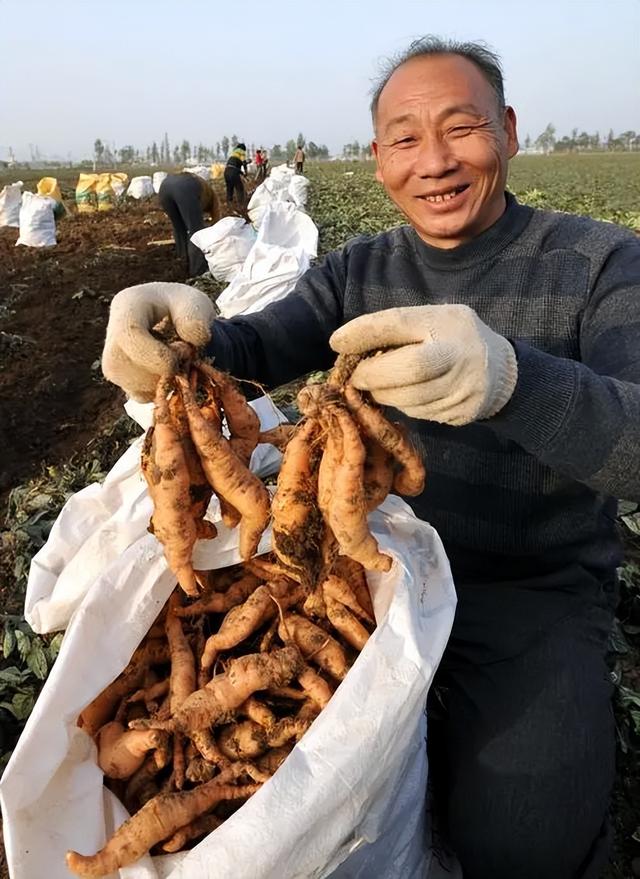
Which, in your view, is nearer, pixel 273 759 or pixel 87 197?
pixel 273 759

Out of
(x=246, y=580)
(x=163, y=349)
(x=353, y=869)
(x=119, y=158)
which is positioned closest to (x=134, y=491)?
(x=246, y=580)

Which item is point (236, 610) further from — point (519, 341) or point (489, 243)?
point (489, 243)

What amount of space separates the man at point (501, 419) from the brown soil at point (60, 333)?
9.67ft

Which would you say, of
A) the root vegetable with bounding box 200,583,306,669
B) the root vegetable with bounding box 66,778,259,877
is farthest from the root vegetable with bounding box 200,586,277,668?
the root vegetable with bounding box 66,778,259,877

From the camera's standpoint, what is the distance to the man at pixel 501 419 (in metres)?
1.43

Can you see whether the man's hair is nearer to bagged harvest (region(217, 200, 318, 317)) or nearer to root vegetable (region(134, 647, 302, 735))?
root vegetable (region(134, 647, 302, 735))

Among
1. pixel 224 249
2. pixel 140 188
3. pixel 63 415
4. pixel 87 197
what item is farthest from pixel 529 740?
pixel 140 188

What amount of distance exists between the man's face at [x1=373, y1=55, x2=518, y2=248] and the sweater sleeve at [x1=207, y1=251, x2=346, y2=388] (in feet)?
1.43

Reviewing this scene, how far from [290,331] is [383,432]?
3.16ft

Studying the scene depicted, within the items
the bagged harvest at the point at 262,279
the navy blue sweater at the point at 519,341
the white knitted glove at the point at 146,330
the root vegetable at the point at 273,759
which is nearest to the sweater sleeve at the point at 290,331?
the navy blue sweater at the point at 519,341

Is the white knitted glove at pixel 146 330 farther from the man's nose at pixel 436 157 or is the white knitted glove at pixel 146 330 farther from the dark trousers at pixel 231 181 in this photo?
the dark trousers at pixel 231 181

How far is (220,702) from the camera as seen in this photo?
172cm

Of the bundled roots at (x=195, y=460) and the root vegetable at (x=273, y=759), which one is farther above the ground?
the bundled roots at (x=195, y=460)

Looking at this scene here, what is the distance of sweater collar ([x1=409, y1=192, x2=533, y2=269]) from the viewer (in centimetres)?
205
